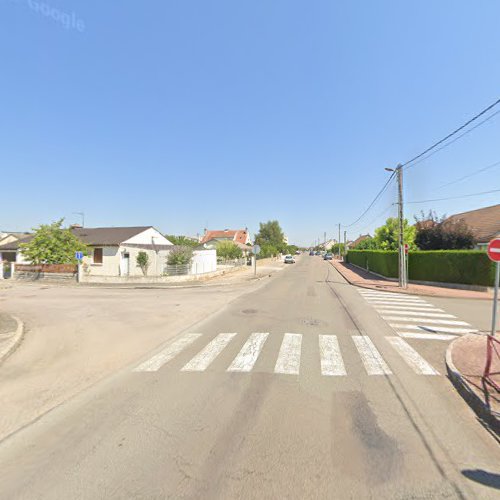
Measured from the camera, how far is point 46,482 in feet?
9.21

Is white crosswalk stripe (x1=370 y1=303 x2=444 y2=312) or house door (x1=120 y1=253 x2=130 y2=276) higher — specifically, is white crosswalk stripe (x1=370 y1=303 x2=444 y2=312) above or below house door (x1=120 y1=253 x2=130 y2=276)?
below

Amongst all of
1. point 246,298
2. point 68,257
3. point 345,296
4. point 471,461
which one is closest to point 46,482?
point 471,461

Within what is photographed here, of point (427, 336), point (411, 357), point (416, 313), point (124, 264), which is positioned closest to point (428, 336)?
point (427, 336)

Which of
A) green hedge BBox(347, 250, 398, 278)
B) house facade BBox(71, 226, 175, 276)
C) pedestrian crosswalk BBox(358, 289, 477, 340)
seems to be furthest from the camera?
house facade BBox(71, 226, 175, 276)

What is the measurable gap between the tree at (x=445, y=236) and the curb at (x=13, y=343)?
2551cm

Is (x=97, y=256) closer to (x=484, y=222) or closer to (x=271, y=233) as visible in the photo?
(x=484, y=222)

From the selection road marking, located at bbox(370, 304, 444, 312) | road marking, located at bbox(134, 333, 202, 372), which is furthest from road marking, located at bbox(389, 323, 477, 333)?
road marking, located at bbox(134, 333, 202, 372)

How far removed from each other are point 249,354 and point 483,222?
100 ft

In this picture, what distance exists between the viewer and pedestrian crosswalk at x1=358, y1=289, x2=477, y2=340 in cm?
795

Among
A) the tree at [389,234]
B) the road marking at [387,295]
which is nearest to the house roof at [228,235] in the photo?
the tree at [389,234]

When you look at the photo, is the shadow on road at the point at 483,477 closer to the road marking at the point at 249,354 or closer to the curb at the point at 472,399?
the curb at the point at 472,399

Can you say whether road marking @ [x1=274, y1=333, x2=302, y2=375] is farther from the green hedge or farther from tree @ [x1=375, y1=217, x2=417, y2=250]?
tree @ [x1=375, y1=217, x2=417, y2=250]

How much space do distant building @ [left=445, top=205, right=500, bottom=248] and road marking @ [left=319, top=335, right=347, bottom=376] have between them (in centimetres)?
2041

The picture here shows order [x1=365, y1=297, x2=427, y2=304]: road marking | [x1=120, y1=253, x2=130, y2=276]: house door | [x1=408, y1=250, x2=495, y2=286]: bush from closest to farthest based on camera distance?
1. [x1=365, y1=297, x2=427, y2=304]: road marking
2. [x1=408, y1=250, x2=495, y2=286]: bush
3. [x1=120, y1=253, x2=130, y2=276]: house door
